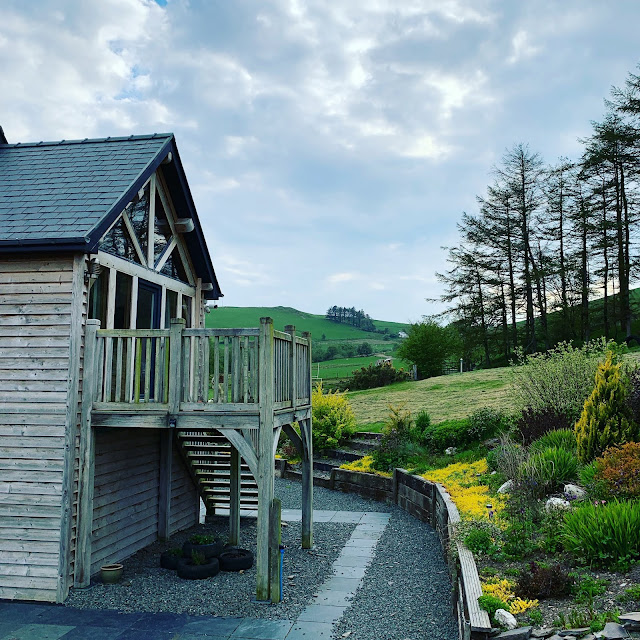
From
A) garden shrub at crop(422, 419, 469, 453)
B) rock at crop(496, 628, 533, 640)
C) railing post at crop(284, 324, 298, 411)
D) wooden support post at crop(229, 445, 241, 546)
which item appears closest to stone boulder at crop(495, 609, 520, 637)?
rock at crop(496, 628, 533, 640)

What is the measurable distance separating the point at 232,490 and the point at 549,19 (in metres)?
11.9

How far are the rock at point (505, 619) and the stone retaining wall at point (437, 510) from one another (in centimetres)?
12

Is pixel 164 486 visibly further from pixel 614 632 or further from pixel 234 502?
pixel 614 632

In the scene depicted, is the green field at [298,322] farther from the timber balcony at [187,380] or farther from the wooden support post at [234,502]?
the timber balcony at [187,380]

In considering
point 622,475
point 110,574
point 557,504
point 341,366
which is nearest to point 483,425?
→ point 557,504

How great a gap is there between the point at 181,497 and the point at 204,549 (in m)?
3.04

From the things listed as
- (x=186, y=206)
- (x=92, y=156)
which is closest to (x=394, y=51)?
(x=186, y=206)

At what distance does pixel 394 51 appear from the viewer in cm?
1362

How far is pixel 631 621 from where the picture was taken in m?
4.38

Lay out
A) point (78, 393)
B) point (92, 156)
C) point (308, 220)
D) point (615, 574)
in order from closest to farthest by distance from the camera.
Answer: point (615, 574) < point (78, 393) < point (92, 156) < point (308, 220)

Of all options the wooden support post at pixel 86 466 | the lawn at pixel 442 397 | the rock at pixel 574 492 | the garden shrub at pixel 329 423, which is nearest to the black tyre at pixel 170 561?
the wooden support post at pixel 86 466

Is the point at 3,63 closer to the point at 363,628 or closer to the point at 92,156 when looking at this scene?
the point at 92,156

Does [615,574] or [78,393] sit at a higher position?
[78,393]

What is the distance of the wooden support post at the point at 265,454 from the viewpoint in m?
7.46
